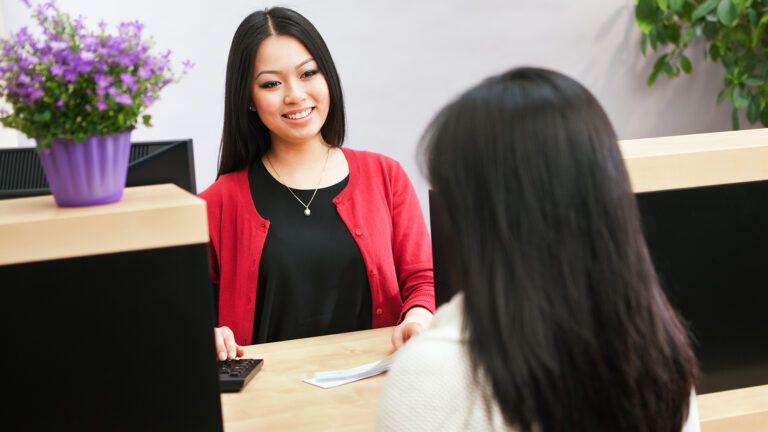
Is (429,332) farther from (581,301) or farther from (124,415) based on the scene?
(124,415)

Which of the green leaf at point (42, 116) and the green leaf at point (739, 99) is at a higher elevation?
the green leaf at point (42, 116)

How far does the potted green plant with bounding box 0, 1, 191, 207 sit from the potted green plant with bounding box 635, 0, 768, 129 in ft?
9.50

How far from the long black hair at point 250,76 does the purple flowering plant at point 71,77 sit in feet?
2.97

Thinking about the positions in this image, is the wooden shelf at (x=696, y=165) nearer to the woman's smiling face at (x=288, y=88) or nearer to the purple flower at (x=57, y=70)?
the woman's smiling face at (x=288, y=88)

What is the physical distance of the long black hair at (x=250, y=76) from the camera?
2201 mm

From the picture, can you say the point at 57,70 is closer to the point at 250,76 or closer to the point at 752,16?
the point at 250,76

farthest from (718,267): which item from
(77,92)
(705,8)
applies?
(705,8)

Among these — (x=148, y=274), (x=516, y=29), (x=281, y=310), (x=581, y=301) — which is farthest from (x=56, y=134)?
(x=516, y=29)

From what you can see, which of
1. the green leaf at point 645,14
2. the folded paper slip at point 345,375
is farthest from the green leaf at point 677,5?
the folded paper slip at point 345,375

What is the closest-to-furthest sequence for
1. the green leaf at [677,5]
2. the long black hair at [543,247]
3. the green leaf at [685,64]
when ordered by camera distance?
the long black hair at [543,247] → the green leaf at [677,5] → the green leaf at [685,64]

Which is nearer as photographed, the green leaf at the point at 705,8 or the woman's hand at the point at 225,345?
the woman's hand at the point at 225,345

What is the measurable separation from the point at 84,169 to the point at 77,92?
0.37 ft

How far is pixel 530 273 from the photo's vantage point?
0.92m

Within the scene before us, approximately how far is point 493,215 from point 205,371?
609 millimetres
